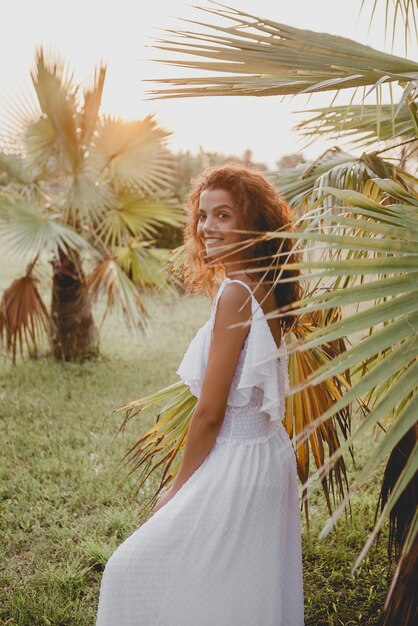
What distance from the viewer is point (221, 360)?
1662 millimetres

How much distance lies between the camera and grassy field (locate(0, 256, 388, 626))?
2910 millimetres

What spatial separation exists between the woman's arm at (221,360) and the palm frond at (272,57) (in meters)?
0.64

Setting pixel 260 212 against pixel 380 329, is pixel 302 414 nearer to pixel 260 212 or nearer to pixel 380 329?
pixel 260 212

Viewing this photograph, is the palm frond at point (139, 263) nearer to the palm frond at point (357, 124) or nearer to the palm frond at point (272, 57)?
the palm frond at point (357, 124)

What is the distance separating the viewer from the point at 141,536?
1.71 m

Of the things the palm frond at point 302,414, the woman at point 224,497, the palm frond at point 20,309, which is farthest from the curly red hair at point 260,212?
the palm frond at point 20,309

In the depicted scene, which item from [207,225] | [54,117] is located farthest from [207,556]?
[54,117]

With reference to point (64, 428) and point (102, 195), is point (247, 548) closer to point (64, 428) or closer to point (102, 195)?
point (64, 428)

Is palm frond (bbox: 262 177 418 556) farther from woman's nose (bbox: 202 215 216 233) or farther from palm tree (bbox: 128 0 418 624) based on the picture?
woman's nose (bbox: 202 215 216 233)

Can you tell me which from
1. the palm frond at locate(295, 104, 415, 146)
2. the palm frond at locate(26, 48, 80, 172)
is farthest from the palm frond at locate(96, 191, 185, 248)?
the palm frond at locate(295, 104, 415, 146)

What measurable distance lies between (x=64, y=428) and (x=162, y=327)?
17.2 feet

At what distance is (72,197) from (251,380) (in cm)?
528

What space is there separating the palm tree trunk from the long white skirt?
5571 millimetres

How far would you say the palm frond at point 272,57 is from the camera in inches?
67.1
